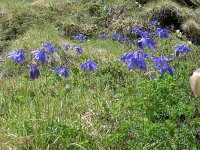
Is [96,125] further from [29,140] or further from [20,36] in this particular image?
[20,36]

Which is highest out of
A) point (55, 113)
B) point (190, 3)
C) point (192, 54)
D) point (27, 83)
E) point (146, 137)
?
point (146, 137)

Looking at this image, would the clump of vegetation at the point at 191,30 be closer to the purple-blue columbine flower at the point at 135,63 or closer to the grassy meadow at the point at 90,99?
the grassy meadow at the point at 90,99

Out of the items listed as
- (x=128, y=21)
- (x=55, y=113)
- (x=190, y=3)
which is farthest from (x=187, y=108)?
(x=190, y=3)

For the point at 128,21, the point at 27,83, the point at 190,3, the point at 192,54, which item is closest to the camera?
the point at 27,83

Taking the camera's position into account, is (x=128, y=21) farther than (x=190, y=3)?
No

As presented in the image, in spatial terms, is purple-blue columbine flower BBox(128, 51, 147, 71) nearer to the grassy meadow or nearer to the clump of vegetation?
the grassy meadow

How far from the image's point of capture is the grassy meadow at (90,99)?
2.63 meters

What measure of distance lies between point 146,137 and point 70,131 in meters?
0.52

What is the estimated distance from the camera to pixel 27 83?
4277 millimetres

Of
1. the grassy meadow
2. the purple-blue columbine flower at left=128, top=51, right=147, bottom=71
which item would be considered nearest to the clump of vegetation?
the grassy meadow

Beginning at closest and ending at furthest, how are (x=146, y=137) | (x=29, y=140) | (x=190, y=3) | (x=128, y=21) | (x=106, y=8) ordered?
(x=146, y=137), (x=29, y=140), (x=128, y=21), (x=106, y=8), (x=190, y=3)

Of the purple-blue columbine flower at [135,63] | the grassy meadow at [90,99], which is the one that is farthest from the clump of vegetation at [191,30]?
the purple-blue columbine flower at [135,63]

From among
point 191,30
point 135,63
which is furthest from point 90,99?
point 191,30

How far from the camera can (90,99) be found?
3807mm
